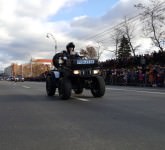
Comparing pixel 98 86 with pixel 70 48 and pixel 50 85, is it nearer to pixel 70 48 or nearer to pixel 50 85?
pixel 70 48

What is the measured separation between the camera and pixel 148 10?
52.0 metres

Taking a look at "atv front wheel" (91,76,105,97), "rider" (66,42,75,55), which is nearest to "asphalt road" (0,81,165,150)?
"atv front wheel" (91,76,105,97)

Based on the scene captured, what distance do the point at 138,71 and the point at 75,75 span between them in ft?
67.3

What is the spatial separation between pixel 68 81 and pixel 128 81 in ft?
70.6

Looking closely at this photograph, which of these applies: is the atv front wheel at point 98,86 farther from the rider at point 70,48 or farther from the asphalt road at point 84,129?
the asphalt road at point 84,129

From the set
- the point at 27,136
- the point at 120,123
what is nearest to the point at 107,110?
the point at 120,123

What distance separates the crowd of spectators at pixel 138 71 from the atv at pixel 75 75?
1553 centimetres

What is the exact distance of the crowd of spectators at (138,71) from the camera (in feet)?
104

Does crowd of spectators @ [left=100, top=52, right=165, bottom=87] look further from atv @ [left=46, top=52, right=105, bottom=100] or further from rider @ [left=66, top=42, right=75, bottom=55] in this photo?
rider @ [left=66, top=42, right=75, bottom=55]

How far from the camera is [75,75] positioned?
1533 cm

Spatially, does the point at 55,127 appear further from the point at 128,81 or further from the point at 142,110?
the point at 128,81

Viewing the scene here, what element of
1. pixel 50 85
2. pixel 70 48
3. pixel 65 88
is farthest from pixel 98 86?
pixel 50 85

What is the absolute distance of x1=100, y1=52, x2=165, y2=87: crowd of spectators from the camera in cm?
3178

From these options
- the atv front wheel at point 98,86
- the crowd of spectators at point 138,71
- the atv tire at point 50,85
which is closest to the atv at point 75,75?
the atv front wheel at point 98,86
